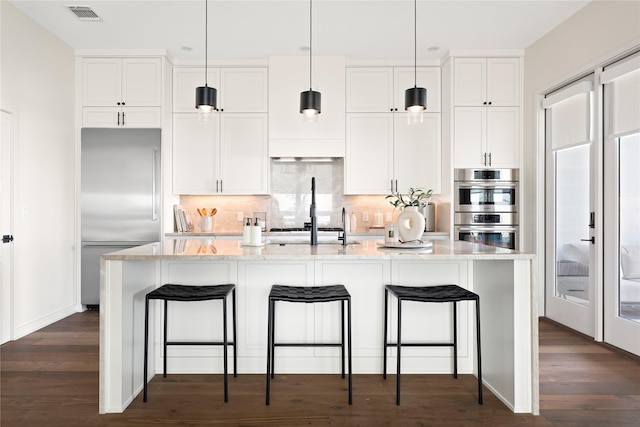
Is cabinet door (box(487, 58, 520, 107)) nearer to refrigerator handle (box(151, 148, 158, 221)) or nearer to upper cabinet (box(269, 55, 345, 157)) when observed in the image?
upper cabinet (box(269, 55, 345, 157))

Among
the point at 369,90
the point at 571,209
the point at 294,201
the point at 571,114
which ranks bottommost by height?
the point at 571,209

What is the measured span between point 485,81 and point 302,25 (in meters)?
2.16

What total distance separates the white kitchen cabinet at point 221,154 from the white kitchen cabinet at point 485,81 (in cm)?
227

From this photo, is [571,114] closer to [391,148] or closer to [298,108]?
[391,148]

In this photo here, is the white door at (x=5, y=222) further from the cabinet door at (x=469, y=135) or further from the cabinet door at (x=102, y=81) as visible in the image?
the cabinet door at (x=469, y=135)

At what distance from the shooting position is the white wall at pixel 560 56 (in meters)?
3.25

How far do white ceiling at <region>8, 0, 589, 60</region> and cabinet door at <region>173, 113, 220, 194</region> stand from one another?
Answer: 0.78 meters

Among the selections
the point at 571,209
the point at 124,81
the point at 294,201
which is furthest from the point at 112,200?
the point at 571,209

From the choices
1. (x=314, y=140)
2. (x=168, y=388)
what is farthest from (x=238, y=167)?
(x=168, y=388)

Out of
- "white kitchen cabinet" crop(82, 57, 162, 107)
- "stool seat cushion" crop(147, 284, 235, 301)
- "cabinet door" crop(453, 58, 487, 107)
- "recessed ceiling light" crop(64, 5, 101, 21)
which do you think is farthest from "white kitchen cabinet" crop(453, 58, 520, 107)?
"recessed ceiling light" crop(64, 5, 101, 21)

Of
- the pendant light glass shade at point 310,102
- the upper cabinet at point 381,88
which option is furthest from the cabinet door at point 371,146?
the pendant light glass shade at point 310,102

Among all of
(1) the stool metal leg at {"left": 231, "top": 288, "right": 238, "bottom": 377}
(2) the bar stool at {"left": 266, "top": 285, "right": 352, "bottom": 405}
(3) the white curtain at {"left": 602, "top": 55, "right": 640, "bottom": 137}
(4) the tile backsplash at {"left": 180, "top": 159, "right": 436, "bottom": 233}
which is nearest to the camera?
(2) the bar stool at {"left": 266, "top": 285, "right": 352, "bottom": 405}

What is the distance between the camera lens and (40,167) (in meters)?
4.01

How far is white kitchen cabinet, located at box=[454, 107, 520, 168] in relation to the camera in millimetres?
4695
